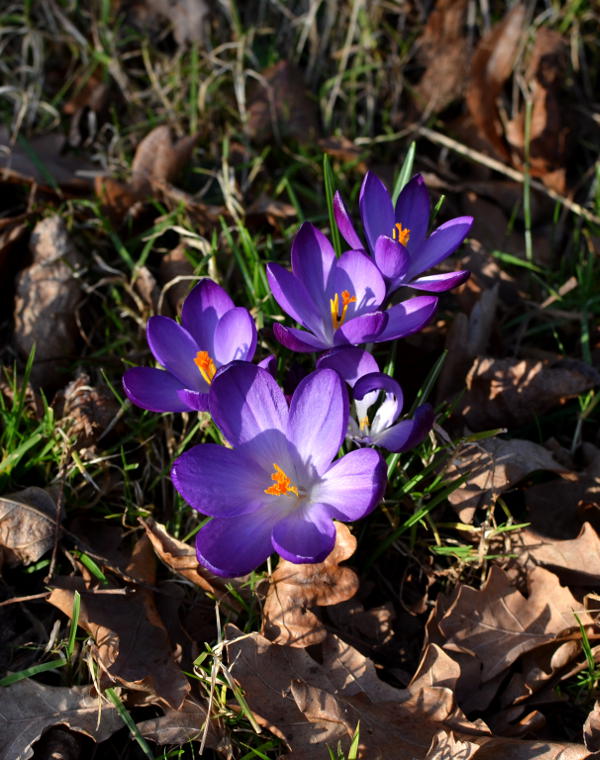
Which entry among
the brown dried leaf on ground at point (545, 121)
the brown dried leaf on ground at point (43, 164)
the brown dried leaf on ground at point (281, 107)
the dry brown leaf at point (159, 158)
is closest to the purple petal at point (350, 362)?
the dry brown leaf at point (159, 158)

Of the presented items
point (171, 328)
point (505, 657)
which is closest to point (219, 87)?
point (171, 328)

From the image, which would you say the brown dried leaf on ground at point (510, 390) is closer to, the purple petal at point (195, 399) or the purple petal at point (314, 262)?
the purple petal at point (314, 262)

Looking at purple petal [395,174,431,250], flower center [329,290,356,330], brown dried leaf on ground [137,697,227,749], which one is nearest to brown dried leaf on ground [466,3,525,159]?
purple petal [395,174,431,250]

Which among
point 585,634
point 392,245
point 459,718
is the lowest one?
point 459,718

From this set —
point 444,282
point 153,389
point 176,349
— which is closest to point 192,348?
point 176,349

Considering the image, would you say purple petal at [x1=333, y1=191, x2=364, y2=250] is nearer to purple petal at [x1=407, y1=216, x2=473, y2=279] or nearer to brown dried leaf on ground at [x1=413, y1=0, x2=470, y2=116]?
purple petal at [x1=407, y1=216, x2=473, y2=279]

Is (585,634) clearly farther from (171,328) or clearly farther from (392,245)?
(171,328)
